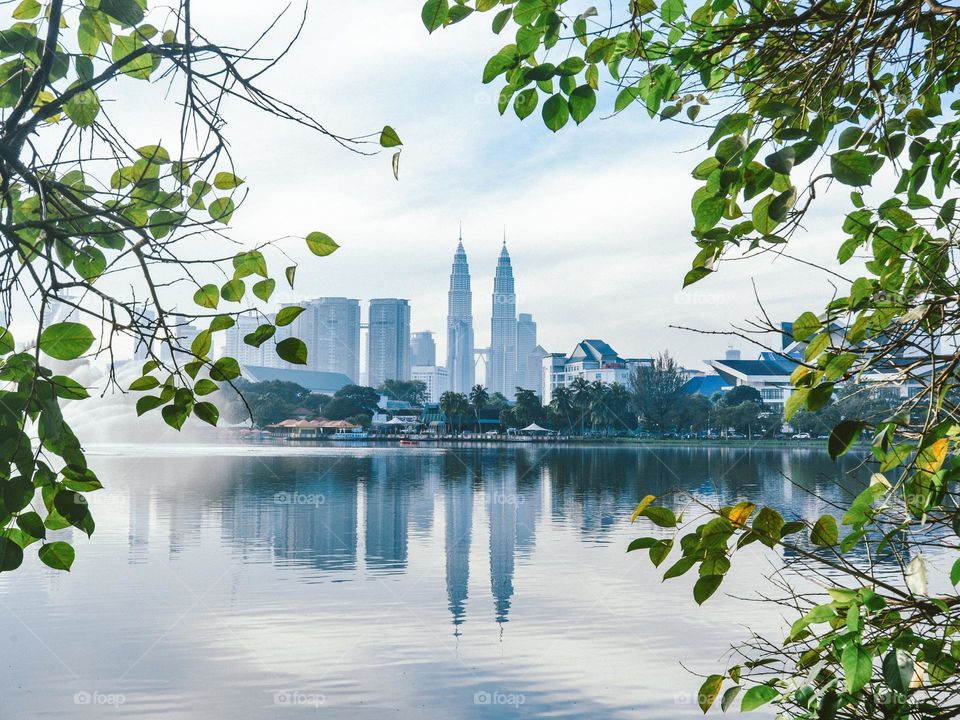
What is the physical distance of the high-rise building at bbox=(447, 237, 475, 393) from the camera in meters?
140

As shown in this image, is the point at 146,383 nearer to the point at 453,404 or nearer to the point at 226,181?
the point at 226,181

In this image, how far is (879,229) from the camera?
131 cm

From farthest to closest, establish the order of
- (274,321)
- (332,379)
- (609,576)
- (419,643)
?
(332,379) < (609,576) < (419,643) < (274,321)

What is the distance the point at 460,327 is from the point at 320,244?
454 feet

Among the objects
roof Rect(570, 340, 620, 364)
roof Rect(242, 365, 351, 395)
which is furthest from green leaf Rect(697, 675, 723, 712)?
roof Rect(570, 340, 620, 364)

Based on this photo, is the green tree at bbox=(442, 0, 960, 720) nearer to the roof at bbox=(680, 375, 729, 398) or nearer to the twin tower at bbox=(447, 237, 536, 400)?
the roof at bbox=(680, 375, 729, 398)

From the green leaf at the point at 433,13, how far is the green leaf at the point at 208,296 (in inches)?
18.7

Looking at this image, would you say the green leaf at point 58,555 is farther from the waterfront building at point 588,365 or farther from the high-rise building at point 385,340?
the high-rise building at point 385,340

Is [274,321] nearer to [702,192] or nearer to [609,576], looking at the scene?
[702,192]

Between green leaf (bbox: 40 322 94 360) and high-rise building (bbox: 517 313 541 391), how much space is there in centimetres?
12890

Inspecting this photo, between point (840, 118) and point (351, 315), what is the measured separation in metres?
99.7

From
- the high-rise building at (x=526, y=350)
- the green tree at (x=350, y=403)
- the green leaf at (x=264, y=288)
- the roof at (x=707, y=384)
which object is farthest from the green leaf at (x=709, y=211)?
the high-rise building at (x=526, y=350)

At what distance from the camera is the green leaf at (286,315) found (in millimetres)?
970

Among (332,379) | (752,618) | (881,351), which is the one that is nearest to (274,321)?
(881,351)
